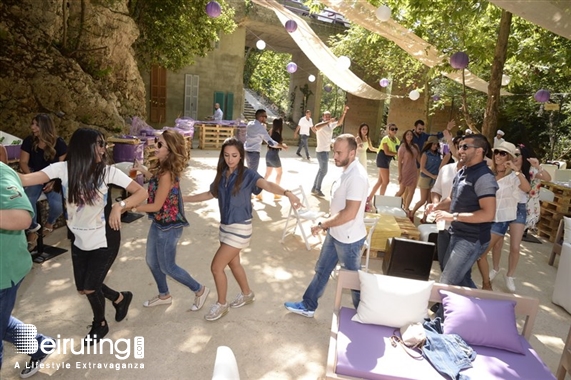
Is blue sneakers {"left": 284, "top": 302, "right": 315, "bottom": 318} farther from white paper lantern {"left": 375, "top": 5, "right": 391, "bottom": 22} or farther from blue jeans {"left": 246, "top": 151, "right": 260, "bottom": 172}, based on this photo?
white paper lantern {"left": 375, "top": 5, "right": 391, "bottom": 22}

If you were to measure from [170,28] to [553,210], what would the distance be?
9.99 meters

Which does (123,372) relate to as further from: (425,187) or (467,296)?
(425,187)

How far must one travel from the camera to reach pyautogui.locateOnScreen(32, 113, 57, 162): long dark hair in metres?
4.32

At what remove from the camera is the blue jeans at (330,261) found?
3127mm

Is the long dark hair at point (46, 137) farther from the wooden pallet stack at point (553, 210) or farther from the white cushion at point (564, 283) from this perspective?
the wooden pallet stack at point (553, 210)

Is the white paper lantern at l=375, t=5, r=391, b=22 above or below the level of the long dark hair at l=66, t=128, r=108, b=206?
above

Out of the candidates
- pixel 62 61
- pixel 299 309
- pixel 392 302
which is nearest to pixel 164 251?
pixel 299 309

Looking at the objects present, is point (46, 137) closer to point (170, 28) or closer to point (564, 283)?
point (564, 283)

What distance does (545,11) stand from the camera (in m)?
3.16

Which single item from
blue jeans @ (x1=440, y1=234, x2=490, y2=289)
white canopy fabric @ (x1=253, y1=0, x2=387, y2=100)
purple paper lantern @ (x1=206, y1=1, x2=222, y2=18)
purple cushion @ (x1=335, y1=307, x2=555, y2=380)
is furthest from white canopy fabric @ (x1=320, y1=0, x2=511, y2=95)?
purple cushion @ (x1=335, y1=307, x2=555, y2=380)

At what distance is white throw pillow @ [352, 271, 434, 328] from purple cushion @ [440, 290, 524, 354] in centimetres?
19

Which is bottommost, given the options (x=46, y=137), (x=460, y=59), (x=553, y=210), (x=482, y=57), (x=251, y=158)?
(x=553, y=210)

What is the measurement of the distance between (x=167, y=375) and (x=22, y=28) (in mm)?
7669

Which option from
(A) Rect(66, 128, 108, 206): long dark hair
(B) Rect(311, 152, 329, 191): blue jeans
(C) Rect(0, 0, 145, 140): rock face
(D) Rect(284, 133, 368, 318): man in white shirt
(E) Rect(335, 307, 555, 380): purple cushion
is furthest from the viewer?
(B) Rect(311, 152, 329, 191): blue jeans
